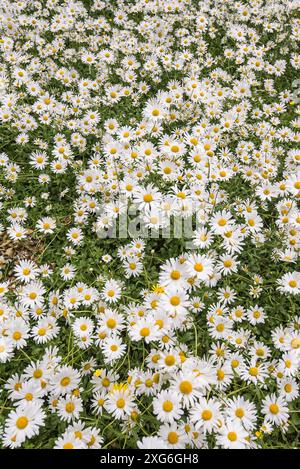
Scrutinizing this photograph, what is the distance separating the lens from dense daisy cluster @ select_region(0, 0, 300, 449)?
2.97 m

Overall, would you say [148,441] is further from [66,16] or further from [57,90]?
[66,16]

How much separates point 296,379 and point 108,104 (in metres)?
4.58

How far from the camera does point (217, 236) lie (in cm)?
418

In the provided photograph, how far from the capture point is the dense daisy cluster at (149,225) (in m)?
2.97

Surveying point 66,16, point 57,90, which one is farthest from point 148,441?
point 66,16

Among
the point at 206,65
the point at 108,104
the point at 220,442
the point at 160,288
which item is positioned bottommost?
the point at 220,442

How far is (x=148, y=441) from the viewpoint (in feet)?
8.21

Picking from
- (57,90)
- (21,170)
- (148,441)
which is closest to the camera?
(148,441)

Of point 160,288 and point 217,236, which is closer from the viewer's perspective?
point 160,288

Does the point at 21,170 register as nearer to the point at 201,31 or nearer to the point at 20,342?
the point at 20,342

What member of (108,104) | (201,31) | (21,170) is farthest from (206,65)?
(21,170)

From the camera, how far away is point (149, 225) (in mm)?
3697

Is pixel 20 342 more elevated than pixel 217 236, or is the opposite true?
pixel 217 236

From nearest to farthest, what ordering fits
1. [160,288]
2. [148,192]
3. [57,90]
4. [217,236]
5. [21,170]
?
1. [160,288]
2. [148,192]
3. [217,236]
4. [21,170]
5. [57,90]
